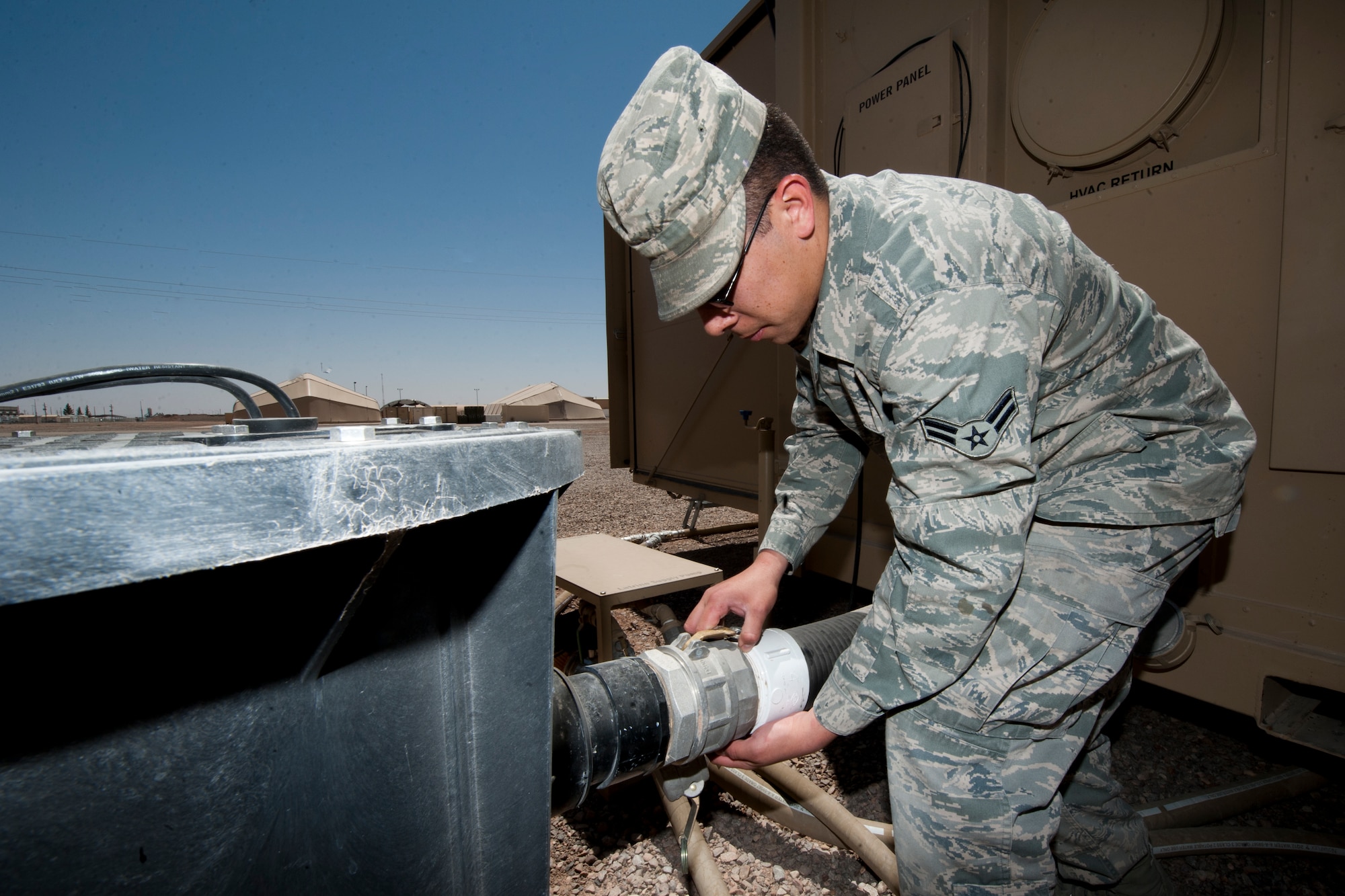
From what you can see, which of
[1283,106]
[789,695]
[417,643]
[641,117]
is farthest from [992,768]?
[1283,106]

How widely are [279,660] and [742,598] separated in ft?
3.36

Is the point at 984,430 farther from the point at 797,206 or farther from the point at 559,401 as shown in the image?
the point at 559,401

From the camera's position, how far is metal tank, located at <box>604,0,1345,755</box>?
1.55 metres

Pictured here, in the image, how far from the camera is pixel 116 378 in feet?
3.12

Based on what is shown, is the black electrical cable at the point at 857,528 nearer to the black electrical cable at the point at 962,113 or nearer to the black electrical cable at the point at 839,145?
the black electrical cable at the point at 962,113

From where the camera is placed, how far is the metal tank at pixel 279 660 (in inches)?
14.1

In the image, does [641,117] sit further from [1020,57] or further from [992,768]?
[1020,57]

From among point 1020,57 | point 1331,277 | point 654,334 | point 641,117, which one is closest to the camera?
point 641,117

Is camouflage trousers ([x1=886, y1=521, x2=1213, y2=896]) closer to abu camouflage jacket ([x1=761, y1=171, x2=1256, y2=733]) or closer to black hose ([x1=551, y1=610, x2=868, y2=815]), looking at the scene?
abu camouflage jacket ([x1=761, y1=171, x2=1256, y2=733])

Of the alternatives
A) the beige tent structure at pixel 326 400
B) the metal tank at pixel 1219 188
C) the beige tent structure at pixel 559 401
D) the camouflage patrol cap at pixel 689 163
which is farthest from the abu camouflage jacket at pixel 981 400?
the beige tent structure at pixel 559 401

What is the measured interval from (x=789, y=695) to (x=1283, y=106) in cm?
195

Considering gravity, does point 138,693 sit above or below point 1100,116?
below

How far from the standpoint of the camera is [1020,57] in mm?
2135

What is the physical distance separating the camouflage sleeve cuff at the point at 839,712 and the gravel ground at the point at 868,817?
37.2 inches
